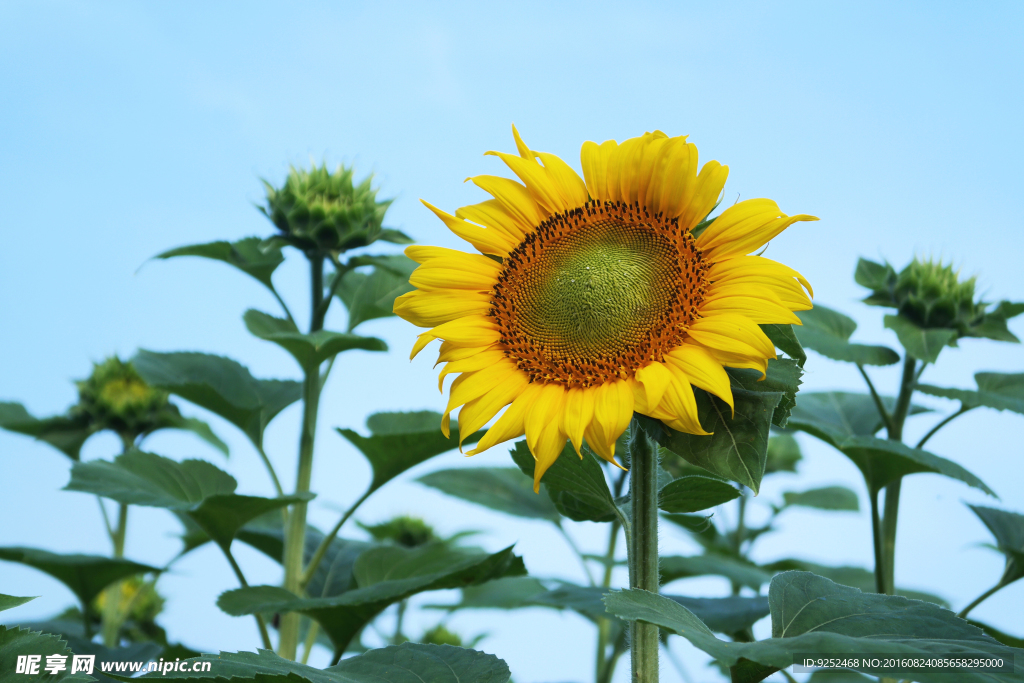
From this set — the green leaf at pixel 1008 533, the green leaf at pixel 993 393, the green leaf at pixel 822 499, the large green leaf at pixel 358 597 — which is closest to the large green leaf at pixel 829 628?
the large green leaf at pixel 358 597

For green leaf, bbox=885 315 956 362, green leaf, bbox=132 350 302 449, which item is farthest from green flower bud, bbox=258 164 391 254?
green leaf, bbox=885 315 956 362

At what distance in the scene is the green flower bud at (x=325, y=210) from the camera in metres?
2.09

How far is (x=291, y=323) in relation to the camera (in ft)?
7.54

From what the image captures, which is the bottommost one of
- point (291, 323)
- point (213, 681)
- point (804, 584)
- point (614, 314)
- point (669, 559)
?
point (213, 681)

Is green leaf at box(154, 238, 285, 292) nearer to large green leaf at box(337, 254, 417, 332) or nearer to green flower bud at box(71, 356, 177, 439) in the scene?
large green leaf at box(337, 254, 417, 332)

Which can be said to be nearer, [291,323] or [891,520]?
[891,520]

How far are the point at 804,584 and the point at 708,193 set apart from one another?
60cm

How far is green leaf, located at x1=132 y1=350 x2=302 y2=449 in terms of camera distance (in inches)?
87.2

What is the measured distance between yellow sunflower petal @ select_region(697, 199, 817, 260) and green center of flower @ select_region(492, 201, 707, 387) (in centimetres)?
3

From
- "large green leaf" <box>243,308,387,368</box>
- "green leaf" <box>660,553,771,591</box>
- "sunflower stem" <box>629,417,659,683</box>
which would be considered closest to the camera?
"sunflower stem" <box>629,417,659,683</box>

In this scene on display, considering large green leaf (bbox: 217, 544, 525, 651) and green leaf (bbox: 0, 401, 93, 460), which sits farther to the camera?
green leaf (bbox: 0, 401, 93, 460)

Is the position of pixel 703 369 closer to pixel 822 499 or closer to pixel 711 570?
pixel 711 570

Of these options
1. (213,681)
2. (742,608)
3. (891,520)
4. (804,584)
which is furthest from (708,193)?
(891,520)

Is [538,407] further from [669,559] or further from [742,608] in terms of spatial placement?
[669,559]
